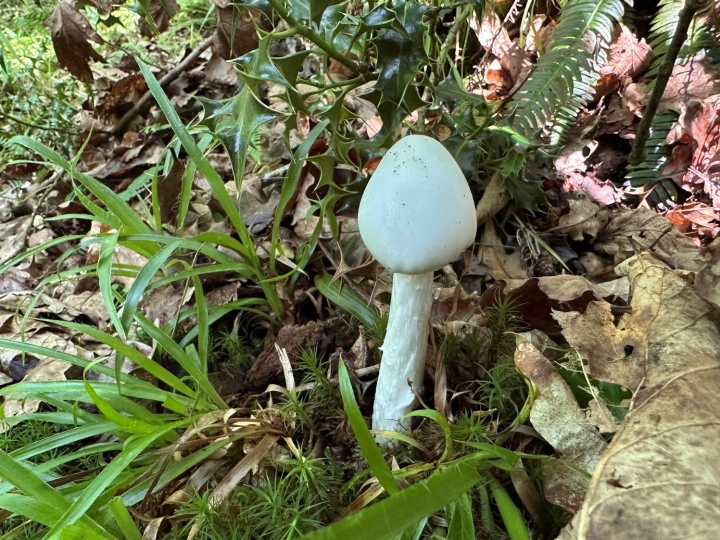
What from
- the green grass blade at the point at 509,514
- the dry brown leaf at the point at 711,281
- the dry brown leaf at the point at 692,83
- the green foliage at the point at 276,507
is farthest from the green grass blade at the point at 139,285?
the dry brown leaf at the point at 692,83

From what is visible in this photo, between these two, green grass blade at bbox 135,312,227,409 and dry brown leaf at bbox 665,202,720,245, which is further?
dry brown leaf at bbox 665,202,720,245

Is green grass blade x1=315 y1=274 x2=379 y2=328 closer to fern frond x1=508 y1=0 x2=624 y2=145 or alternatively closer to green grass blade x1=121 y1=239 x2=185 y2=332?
green grass blade x1=121 y1=239 x2=185 y2=332

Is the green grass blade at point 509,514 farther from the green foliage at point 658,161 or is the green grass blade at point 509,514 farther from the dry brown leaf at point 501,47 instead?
the dry brown leaf at point 501,47

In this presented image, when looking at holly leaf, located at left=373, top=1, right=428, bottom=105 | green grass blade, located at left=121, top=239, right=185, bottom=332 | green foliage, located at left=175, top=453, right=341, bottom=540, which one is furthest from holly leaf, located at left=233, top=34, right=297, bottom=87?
green foliage, located at left=175, top=453, right=341, bottom=540

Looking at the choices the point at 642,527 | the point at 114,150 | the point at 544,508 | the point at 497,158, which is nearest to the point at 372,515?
the point at 642,527

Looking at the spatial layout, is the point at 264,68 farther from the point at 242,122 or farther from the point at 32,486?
the point at 32,486

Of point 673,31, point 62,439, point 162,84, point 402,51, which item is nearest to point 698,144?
point 673,31

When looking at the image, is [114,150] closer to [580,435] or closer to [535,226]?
[535,226]

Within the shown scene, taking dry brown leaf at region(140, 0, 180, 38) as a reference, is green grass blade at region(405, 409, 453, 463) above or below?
below
